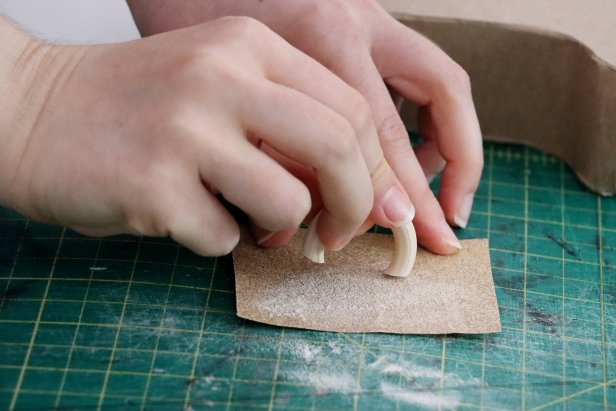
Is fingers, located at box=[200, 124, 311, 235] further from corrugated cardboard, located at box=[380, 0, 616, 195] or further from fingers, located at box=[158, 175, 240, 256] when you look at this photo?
corrugated cardboard, located at box=[380, 0, 616, 195]

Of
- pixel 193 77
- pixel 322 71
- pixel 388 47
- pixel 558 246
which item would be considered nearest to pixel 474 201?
pixel 558 246

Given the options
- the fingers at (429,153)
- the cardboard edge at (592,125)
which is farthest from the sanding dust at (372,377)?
the cardboard edge at (592,125)

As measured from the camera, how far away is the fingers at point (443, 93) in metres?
1.06

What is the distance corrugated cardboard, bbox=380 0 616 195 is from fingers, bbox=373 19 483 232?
154mm

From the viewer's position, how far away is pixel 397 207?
0.94m

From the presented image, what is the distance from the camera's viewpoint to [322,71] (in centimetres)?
86

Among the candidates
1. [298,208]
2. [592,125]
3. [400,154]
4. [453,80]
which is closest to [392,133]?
[400,154]

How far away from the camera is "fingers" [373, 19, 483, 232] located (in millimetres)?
1064

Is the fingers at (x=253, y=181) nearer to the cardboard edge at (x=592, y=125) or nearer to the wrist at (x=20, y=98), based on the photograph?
the wrist at (x=20, y=98)

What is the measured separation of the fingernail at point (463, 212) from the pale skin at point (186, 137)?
184 mm

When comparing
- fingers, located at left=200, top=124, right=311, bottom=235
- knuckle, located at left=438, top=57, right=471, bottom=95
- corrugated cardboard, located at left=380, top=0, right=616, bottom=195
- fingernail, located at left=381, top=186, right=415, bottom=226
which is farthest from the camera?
corrugated cardboard, located at left=380, top=0, right=616, bottom=195

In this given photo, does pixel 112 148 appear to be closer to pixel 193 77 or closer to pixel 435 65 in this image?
pixel 193 77

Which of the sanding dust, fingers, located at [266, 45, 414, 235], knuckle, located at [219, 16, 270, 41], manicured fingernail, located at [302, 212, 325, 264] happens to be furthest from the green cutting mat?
knuckle, located at [219, 16, 270, 41]

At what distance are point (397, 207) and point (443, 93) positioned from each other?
21 centimetres
